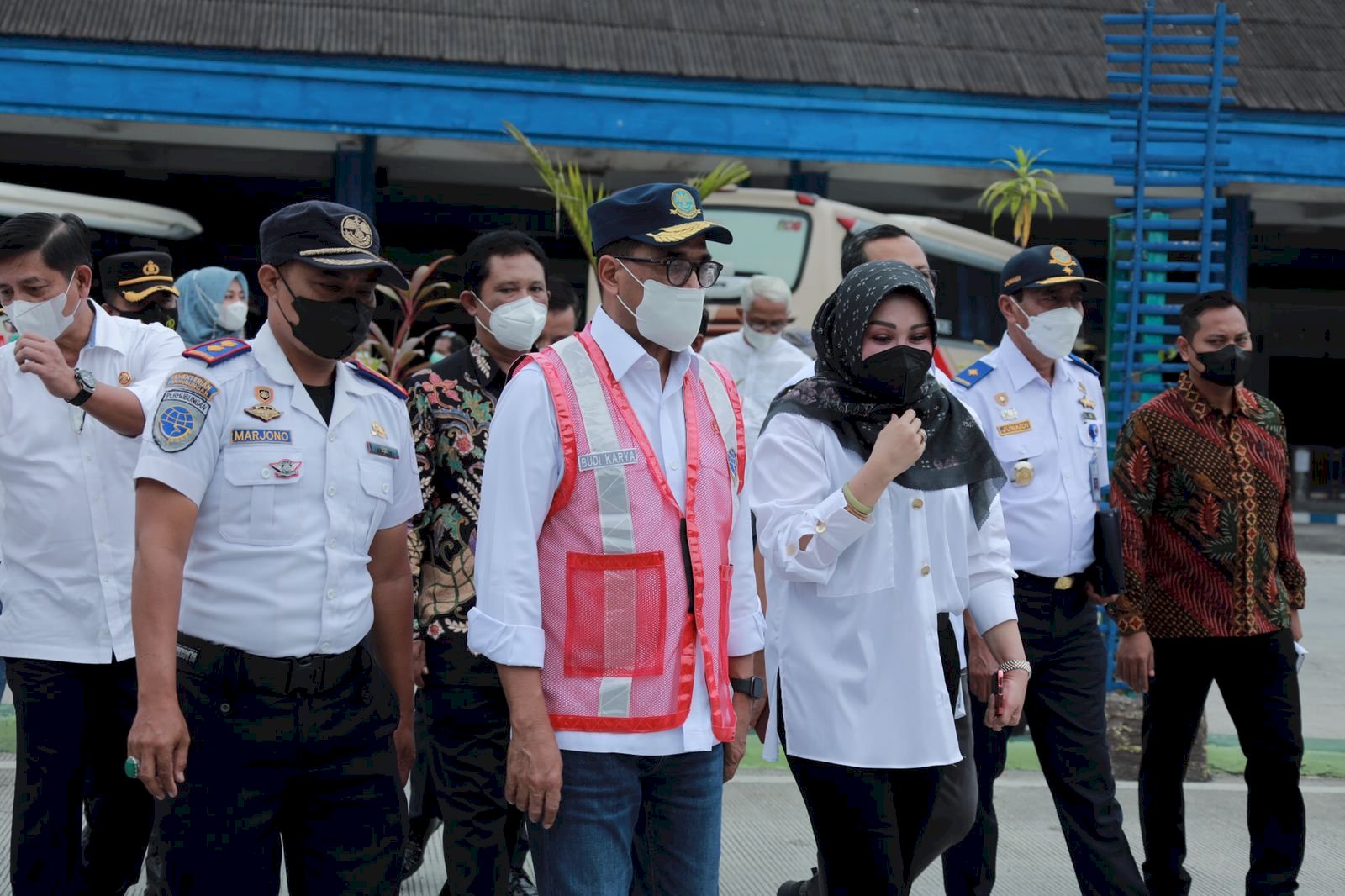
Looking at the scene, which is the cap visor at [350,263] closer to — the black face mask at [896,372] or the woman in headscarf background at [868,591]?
the woman in headscarf background at [868,591]

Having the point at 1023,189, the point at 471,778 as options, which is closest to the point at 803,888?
the point at 471,778

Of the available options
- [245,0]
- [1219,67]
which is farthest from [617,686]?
[245,0]

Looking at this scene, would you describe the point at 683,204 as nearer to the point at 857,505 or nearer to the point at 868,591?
the point at 857,505

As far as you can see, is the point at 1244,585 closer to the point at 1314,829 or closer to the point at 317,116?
the point at 1314,829

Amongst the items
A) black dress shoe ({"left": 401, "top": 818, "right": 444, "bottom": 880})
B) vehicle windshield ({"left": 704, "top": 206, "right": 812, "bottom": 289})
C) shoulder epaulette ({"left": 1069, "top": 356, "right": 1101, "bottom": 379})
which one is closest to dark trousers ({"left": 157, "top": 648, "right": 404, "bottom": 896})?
black dress shoe ({"left": 401, "top": 818, "right": 444, "bottom": 880})

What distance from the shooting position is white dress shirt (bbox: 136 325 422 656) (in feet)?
9.47

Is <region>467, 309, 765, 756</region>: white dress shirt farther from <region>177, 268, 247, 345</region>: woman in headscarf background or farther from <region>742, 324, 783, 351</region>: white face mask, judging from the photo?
<region>742, 324, 783, 351</region>: white face mask

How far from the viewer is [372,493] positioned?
3.07 metres

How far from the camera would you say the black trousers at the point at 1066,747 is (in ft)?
13.6

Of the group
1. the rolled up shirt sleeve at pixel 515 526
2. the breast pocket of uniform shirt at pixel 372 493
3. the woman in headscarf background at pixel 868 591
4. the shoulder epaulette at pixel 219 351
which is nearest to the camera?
the rolled up shirt sleeve at pixel 515 526

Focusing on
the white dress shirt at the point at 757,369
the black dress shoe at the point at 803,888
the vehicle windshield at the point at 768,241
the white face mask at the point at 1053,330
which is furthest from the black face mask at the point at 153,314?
the vehicle windshield at the point at 768,241

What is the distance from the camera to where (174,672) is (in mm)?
2746

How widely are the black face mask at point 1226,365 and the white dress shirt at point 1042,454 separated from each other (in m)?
0.40

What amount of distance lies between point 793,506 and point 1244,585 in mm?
2040
